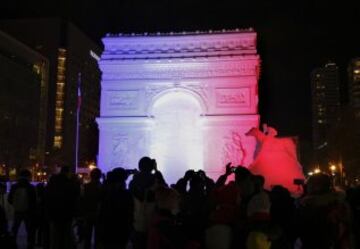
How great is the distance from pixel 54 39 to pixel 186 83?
260 feet

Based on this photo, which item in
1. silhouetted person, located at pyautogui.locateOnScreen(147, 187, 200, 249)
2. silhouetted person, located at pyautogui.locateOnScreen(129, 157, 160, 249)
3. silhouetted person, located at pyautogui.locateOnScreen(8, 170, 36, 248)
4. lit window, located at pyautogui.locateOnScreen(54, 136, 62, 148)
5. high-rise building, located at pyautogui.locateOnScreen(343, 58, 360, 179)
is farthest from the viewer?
lit window, located at pyautogui.locateOnScreen(54, 136, 62, 148)

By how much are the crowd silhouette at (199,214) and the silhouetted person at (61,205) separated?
19 mm

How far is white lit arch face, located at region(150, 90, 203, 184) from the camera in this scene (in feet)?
95.2

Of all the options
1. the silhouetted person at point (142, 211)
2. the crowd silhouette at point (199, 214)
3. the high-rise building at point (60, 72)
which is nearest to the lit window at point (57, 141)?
the high-rise building at point (60, 72)

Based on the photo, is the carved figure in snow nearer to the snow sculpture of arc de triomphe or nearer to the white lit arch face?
the snow sculpture of arc de triomphe

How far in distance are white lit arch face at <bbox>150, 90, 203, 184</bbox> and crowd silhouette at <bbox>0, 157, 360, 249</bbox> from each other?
17.3m

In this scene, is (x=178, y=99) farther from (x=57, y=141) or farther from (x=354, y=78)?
(x=354, y=78)

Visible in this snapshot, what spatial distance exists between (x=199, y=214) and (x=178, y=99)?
21465 millimetres

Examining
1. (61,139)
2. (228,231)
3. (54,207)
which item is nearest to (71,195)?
(54,207)

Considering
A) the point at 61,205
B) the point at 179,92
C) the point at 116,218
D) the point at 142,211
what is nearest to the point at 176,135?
the point at 179,92

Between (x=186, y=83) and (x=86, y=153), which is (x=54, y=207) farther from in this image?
(x=86, y=153)

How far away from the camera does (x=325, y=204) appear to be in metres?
6.97

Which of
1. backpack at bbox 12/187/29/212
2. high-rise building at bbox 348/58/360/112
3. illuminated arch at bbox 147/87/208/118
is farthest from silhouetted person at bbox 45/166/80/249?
high-rise building at bbox 348/58/360/112

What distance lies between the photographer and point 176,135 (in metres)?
29.2
